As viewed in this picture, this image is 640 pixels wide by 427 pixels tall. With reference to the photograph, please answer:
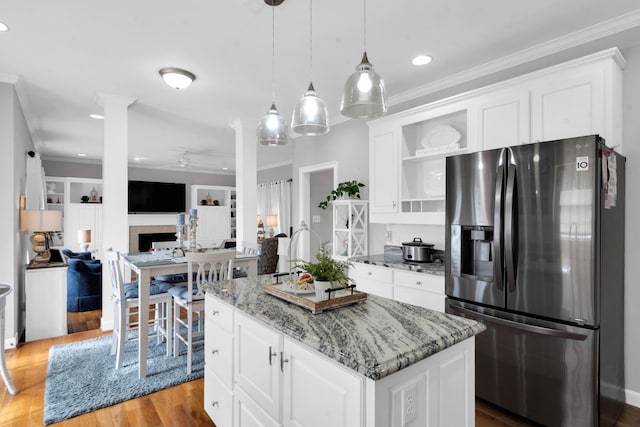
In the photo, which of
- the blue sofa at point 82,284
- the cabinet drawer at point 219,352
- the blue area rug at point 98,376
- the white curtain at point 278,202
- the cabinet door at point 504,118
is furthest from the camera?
the white curtain at point 278,202

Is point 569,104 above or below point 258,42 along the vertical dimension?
below

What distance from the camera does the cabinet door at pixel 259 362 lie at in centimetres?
144

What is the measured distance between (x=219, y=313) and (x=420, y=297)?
1.64 m

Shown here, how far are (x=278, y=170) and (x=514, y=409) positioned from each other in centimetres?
759

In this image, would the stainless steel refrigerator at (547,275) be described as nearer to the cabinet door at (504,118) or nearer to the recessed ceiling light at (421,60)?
the cabinet door at (504,118)

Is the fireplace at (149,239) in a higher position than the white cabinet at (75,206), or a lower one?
lower

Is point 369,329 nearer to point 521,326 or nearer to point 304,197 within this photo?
point 521,326

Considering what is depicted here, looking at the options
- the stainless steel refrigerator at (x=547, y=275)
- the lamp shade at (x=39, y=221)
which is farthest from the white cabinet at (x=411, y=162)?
the lamp shade at (x=39, y=221)


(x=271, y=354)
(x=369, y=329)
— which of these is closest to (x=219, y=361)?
(x=271, y=354)

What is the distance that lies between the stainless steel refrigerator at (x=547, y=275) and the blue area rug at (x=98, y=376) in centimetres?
230

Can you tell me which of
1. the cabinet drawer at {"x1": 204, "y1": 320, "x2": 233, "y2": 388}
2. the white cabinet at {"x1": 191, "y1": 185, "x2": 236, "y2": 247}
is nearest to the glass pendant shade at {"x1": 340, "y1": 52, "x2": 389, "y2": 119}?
the cabinet drawer at {"x1": 204, "y1": 320, "x2": 233, "y2": 388}

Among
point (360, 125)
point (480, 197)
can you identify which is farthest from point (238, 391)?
point (360, 125)

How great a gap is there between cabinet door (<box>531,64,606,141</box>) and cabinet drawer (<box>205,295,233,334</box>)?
7.83 feet

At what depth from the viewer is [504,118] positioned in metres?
2.66
